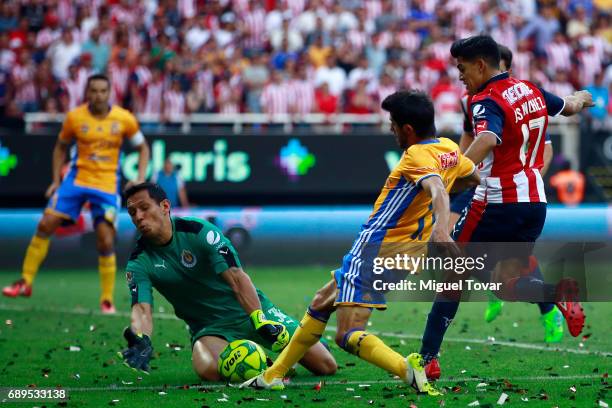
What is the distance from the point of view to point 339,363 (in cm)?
840

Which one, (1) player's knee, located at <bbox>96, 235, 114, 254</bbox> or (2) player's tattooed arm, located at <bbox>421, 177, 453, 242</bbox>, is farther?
(1) player's knee, located at <bbox>96, 235, 114, 254</bbox>

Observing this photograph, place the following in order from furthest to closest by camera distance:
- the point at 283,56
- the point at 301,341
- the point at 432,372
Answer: the point at 283,56
the point at 432,372
the point at 301,341

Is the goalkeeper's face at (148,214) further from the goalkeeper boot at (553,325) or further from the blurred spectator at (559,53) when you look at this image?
the blurred spectator at (559,53)

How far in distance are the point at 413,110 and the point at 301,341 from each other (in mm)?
1482

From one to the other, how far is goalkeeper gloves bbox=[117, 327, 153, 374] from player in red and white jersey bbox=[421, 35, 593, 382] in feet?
6.17

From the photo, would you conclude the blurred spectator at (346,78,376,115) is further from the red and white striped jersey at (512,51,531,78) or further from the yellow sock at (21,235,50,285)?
the yellow sock at (21,235,50,285)

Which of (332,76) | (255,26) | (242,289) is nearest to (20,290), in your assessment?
(242,289)

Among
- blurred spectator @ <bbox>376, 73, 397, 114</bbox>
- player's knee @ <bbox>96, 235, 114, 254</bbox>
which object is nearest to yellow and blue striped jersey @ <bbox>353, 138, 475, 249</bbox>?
player's knee @ <bbox>96, 235, 114, 254</bbox>

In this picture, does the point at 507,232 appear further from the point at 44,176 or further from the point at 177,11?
the point at 177,11

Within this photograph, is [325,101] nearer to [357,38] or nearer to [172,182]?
[357,38]

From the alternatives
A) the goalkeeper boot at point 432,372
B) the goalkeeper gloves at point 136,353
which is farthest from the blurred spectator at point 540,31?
the goalkeeper gloves at point 136,353

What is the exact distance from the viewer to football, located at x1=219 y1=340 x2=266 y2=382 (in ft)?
23.9

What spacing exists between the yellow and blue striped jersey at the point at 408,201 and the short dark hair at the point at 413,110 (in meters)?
0.09

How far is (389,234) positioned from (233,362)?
146 cm
